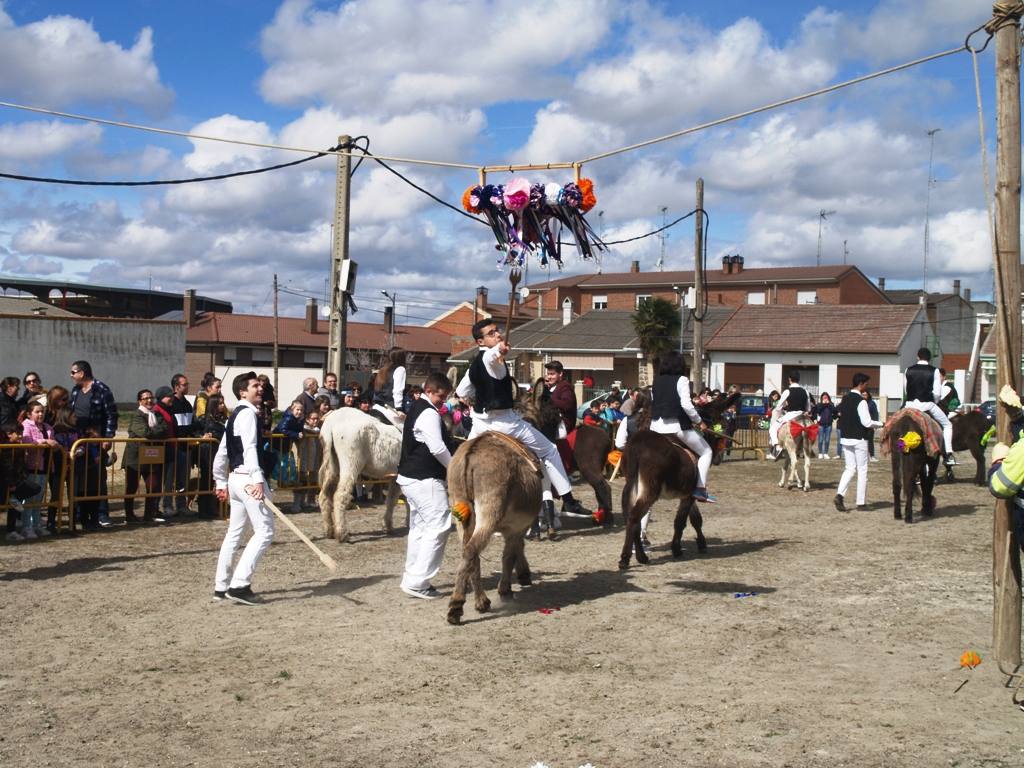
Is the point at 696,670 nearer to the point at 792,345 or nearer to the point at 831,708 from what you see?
the point at 831,708

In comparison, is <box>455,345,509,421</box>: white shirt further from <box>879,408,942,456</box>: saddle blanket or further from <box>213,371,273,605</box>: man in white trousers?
<box>879,408,942,456</box>: saddle blanket

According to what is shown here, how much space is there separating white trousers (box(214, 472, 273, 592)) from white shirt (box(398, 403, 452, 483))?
4.13 ft

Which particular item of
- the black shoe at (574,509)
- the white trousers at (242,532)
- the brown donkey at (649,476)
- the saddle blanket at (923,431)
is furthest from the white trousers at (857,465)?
the white trousers at (242,532)

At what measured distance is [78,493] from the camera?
12.4 meters

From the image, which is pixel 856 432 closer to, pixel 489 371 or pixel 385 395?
pixel 385 395

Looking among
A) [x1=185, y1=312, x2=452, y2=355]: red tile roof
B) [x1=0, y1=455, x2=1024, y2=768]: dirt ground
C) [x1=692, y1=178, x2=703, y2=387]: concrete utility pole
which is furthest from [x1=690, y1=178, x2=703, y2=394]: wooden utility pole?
[x1=185, y1=312, x2=452, y2=355]: red tile roof

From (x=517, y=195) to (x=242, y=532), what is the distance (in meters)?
3.99

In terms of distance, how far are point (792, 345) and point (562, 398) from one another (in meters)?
41.6

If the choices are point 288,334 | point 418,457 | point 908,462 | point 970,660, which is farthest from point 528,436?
point 288,334

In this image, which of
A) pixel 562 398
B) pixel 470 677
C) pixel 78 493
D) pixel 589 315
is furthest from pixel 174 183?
pixel 589 315

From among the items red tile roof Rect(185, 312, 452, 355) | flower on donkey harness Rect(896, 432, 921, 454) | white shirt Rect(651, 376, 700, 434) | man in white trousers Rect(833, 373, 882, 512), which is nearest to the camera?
white shirt Rect(651, 376, 700, 434)

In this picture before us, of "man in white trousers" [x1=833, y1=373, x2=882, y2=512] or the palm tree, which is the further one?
the palm tree

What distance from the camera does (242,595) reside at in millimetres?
8648

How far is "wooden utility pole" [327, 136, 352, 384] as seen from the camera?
1656 centimetres
